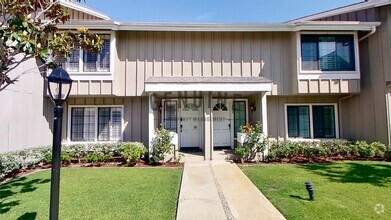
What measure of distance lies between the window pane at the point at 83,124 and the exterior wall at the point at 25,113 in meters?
0.90

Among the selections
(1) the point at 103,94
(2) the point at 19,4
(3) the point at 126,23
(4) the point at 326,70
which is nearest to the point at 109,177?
(1) the point at 103,94

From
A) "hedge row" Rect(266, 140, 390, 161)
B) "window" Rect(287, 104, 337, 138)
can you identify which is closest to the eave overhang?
"window" Rect(287, 104, 337, 138)

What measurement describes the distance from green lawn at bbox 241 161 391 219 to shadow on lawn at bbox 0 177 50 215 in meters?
5.45

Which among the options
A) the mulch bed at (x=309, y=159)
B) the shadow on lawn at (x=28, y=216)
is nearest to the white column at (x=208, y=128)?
the mulch bed at (x=309, y=159)

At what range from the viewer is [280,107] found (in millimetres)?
10297

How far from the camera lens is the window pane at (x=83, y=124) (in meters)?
9.81

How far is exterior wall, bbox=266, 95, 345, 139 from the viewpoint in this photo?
1016 cm

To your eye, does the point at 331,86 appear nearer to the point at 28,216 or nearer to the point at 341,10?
the point at 341,10

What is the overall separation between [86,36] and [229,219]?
5136mm

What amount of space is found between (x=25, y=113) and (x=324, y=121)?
40.4ft

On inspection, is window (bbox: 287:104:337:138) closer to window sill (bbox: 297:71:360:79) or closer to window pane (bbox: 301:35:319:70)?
window sill (bbox: 297:71:360:79)

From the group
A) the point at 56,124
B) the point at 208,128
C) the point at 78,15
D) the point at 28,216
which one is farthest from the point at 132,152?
the point at 78,15

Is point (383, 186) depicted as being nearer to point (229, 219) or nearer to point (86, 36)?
point (229, 219)

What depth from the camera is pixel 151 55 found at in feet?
32.2
